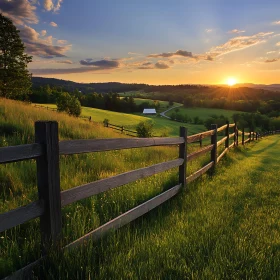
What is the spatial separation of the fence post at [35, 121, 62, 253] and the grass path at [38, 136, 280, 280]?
323 mm

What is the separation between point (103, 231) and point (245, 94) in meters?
197

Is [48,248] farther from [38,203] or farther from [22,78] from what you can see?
[22,78]

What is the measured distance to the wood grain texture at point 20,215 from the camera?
251cm

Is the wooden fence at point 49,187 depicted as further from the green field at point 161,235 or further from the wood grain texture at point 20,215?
the green field at point 161,235

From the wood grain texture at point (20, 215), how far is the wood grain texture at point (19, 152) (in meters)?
0.48

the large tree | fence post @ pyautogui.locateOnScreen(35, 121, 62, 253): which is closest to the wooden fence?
fence post @ pyautogui.locateOnScreen(35, 121, 62, 253)

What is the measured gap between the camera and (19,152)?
8.62 ft

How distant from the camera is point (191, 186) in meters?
6.78

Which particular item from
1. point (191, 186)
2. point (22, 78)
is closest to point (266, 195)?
point (191, 186)

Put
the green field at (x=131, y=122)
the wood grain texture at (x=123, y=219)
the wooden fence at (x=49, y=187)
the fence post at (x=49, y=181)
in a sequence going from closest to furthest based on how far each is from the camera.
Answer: the wooden fence at (x=49, y=187) < the fence post at (x=49, y=181) < the wood grain texture at (x=123, y=219) < the green field at (x=131, y=122)

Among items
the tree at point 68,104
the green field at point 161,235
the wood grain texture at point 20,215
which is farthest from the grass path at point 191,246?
the tree at point 68,104

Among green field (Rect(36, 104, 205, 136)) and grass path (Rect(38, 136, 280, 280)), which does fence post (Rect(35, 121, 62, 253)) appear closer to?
grass path (Rect(38, 136, 280, 280))

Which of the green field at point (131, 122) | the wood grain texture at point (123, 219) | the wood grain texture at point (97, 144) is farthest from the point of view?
the green field at point (131, 122)

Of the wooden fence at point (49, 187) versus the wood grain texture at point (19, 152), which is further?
the wooden fence at point (49, 187)
